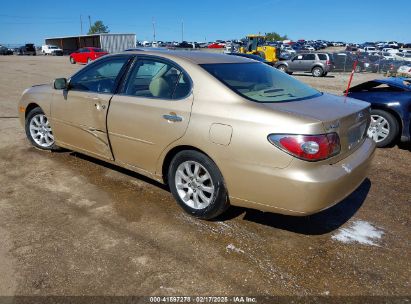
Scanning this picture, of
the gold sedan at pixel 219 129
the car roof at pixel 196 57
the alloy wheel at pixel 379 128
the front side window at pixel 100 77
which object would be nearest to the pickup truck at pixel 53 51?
the front side window at pixel 100 77

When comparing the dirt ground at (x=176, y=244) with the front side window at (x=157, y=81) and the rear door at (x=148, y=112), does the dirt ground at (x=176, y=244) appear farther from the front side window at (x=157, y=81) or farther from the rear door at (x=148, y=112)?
the front side window at (x=157, y=81)

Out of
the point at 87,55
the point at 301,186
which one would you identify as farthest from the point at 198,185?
the point at 87,55

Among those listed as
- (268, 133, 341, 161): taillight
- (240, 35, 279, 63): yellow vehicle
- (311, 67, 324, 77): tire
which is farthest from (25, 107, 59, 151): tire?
(240, 35, 279, 63): yellow vehicle

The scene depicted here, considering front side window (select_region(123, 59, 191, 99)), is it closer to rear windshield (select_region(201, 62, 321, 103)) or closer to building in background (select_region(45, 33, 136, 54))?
rear windshield (select_region(201, 62, 321, 103))

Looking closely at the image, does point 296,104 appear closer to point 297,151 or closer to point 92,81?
point 297,151

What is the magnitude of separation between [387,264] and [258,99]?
68.0 inches

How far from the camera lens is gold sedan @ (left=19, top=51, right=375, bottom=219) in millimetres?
2773

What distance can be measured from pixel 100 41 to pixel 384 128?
1744 inches

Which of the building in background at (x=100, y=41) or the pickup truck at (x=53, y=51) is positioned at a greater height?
the building in background at (x=100, y=41)

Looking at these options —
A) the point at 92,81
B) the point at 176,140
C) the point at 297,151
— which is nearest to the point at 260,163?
the point at 297,151

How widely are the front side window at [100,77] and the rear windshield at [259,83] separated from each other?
117cm

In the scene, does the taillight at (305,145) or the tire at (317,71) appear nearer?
the taillight at (305,145)

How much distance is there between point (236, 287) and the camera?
2.56 meters

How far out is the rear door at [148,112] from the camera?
3.37m
